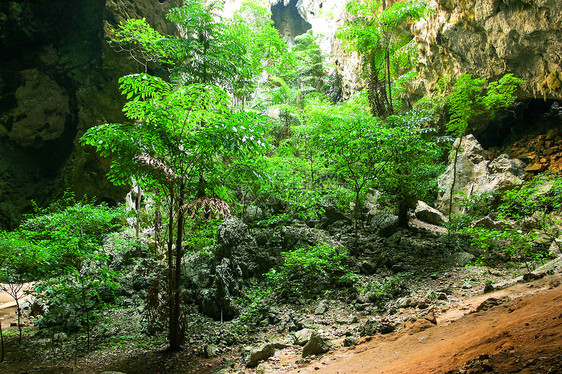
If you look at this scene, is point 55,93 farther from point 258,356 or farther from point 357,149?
point 258,356

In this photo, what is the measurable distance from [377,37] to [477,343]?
35.5 feet

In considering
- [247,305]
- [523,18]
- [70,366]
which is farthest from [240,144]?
[523,18]

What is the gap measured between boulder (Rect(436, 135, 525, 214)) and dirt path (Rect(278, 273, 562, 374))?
8.55 metres

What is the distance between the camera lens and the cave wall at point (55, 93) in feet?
44.5

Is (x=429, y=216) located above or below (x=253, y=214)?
below

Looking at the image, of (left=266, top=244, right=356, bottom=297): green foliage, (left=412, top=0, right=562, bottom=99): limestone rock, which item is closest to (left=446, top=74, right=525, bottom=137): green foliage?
(left=412, top=0, right=562, bottom=99): limestone rock

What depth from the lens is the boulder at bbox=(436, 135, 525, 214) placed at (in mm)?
10727

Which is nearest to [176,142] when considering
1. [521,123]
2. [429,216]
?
[429,216]

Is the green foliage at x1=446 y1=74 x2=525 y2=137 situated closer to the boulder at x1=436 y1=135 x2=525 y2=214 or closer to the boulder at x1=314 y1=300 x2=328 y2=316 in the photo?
the boulder at x1=436 y1=135 x2=525 y2=214

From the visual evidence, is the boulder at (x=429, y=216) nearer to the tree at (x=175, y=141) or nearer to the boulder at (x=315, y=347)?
the boulder at (x=315, y=347)

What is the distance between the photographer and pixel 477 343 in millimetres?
2092

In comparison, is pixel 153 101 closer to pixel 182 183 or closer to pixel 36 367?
pixel 182 183

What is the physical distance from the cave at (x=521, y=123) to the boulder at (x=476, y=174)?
1.38 m

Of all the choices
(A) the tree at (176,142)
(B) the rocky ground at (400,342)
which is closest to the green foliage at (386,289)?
(B) the rocky ground at (400,342)
